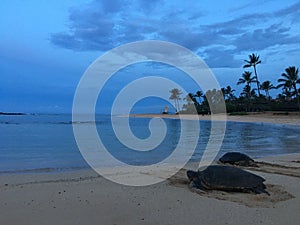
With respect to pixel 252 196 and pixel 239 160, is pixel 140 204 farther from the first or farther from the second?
pixel 239 160

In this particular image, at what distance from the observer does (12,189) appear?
24.4 ft

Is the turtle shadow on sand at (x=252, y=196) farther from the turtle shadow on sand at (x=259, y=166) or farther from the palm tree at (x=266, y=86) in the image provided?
the palm tree at (x=266, y=86)

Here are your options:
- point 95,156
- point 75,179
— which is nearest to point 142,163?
point 95,156

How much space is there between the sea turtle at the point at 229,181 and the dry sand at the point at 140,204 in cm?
16

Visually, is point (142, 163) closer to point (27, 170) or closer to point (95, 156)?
point (95, 156)

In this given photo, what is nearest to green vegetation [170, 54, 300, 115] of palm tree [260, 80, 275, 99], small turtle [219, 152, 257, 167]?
palm tree [260, 80, 275, 99]

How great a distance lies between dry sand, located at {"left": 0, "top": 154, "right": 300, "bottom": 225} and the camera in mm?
5180

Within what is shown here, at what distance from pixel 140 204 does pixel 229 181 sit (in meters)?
2.21

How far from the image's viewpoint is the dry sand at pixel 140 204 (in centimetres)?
518

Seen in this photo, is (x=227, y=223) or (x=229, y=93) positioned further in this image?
(x=229, y=93)

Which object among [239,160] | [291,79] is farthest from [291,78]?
[239,160]

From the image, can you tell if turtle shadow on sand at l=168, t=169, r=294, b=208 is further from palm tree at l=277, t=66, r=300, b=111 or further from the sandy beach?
palm tree at l=277, t=66, r=300, b=111

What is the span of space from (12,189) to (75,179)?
6.13ft

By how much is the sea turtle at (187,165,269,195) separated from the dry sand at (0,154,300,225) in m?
0.16
